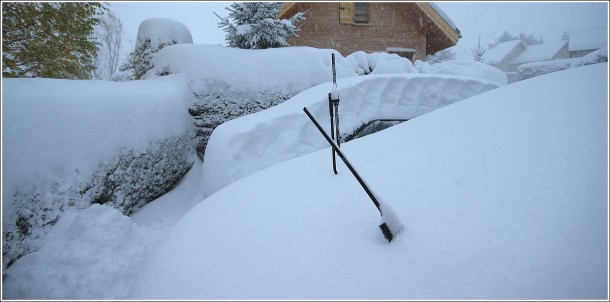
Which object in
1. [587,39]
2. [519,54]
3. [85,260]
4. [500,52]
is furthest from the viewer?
[519,54]

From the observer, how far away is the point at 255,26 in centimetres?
598

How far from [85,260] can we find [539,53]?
52412mm

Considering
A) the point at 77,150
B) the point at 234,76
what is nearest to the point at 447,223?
the point at 77,150

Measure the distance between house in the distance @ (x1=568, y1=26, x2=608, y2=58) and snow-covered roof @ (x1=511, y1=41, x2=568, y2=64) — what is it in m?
1.78

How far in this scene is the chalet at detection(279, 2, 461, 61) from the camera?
10648mm

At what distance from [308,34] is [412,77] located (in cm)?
710

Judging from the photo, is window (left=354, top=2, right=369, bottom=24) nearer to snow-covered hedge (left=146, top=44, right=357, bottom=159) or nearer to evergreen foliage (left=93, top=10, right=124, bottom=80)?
snow-covered hedge (left=146, top=44, right=357, bottom=159)

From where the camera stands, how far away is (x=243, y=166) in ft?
13.3

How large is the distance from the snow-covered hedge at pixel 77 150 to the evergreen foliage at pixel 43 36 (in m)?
4.00

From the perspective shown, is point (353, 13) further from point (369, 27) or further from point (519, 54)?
point (519, 54)

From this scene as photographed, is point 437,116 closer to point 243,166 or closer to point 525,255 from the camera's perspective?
point 525,255

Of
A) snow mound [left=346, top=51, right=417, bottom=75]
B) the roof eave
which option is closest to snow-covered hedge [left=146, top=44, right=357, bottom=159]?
snow mound [left=346, top=51, right=417, bottom=75]

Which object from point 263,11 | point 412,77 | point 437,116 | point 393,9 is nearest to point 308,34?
point 393,9

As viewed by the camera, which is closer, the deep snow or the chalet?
the deep snow
